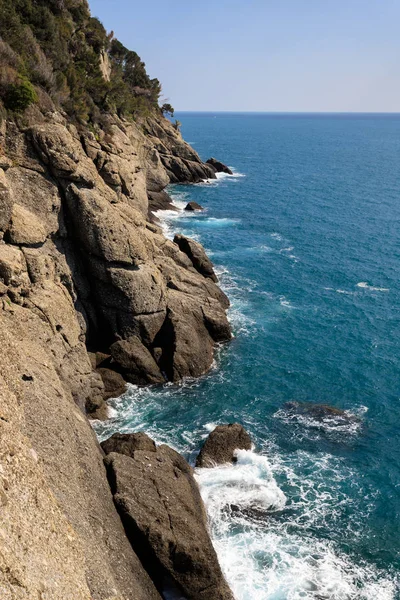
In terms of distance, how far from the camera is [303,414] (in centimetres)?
4191

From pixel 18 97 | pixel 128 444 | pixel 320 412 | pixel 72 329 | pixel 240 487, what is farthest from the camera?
pixel 320 412

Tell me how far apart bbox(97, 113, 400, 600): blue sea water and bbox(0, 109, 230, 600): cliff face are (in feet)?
15.6

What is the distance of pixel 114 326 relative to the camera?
45.1 m

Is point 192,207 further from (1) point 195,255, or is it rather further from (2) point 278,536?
(2) point 278,536

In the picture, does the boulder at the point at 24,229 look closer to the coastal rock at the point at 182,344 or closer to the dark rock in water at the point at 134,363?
the dark rock in water at the point at 134,363

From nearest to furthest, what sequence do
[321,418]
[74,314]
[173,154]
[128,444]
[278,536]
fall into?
[278,536], [128,444], [74,314], [321,418], [173,154]

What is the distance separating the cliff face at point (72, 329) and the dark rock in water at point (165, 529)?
98 centimetres

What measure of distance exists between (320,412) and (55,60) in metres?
45.7

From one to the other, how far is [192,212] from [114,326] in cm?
5508

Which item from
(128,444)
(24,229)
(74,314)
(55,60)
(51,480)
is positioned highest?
(55,60)

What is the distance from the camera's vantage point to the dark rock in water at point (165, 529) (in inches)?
991

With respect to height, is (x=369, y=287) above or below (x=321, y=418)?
above

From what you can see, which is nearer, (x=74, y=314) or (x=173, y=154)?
(x=74, y=314)

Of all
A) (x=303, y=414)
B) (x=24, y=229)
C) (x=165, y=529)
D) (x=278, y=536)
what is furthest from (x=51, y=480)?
(x=303, y=414)
